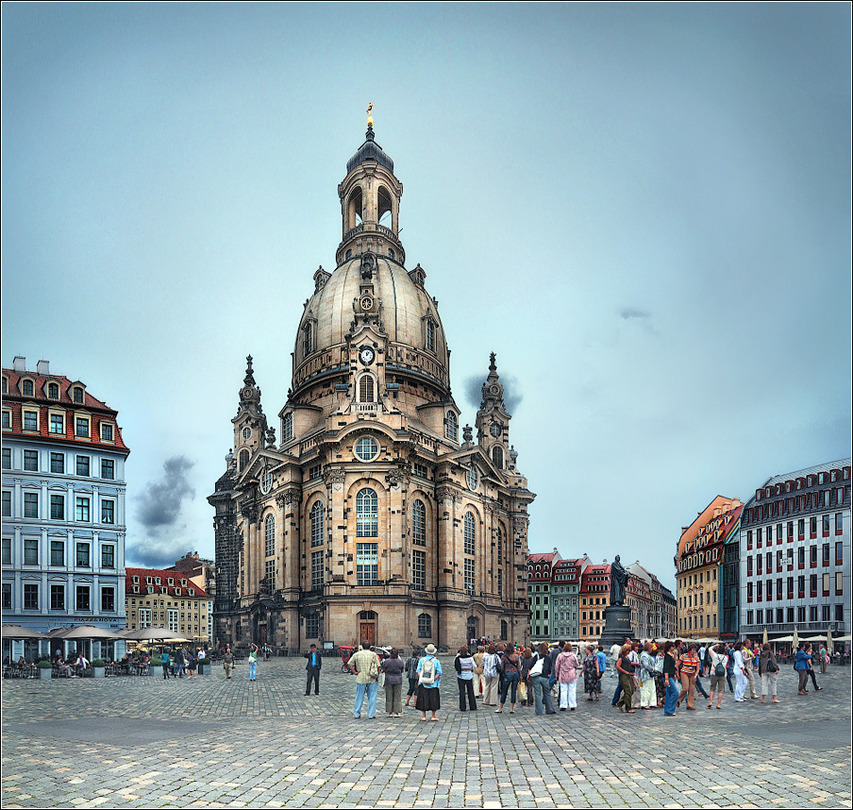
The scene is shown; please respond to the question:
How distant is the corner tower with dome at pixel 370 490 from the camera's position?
77688 mm

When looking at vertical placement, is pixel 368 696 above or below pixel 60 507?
below

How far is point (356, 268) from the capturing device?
328 ft

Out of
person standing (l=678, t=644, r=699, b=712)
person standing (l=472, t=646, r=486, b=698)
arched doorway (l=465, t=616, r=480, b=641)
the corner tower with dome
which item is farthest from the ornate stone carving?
person standing (l=678, t=644, r=699, b=712)

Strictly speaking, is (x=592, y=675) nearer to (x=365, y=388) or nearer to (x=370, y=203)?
(x=365, y=388)

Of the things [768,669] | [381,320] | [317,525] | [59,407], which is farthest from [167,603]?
[768,669]

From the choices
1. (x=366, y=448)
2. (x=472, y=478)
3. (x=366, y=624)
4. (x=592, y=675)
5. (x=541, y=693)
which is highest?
(x=366, y=448)

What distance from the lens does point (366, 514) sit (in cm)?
7844

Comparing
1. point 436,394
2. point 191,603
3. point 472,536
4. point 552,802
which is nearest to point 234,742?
point 552,802

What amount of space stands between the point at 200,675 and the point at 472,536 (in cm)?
4140

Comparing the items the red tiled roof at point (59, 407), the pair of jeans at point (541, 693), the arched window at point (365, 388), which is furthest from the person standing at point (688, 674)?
the arched window at point (365, 388)

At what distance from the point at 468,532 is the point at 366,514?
12966 mm

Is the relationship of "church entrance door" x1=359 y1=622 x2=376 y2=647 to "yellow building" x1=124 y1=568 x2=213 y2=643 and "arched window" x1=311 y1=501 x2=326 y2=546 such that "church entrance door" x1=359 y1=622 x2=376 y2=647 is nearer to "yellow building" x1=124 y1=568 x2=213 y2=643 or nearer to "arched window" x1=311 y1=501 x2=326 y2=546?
"arched window" x1=311 y1=501 x2=326 y2=546

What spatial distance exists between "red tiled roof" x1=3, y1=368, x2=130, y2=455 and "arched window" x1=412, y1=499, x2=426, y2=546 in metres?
26.7

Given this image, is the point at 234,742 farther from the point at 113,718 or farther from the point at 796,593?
the point at 796,593
